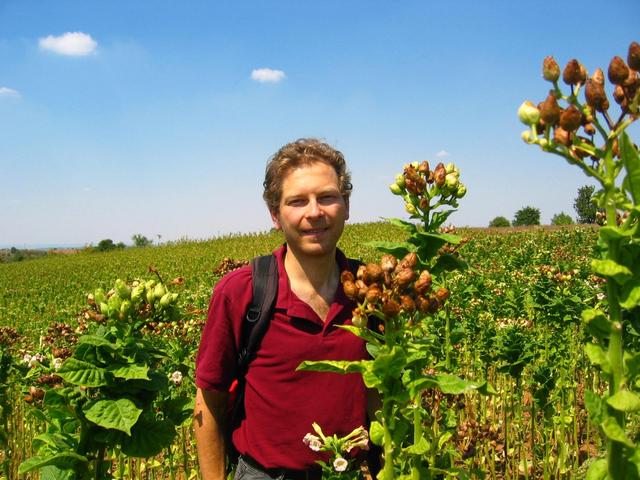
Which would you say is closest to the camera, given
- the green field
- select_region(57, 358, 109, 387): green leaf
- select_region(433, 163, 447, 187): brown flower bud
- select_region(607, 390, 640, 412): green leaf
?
select_region(607, 390, 640, 412): green leaf

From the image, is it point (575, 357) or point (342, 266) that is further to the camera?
point (575, 357)

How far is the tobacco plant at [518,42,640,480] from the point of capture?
41.4 inches

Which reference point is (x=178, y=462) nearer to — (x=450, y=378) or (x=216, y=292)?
(x=216, y=292)

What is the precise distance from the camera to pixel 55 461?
6.63ft

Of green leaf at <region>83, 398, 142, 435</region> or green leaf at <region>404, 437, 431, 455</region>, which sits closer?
green leaf at <region>404, 437, 431, 455</region>

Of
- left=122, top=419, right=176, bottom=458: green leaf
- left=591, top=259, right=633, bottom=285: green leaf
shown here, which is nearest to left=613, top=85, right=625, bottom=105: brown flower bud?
left=591, top=259, right=633, bottom=285: green leaf

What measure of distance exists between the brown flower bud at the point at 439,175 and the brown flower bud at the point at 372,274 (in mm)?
761

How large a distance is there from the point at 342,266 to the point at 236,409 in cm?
91

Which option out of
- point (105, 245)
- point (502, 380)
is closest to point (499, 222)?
point (105, 245)

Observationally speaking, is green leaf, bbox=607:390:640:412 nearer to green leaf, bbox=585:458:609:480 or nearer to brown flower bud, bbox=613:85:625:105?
green leaf, bbox=585:458:609:480

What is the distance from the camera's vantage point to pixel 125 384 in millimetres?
2043

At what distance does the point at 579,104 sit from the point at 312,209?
54.1 inches

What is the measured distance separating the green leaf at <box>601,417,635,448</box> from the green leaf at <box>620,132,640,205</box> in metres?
0.45

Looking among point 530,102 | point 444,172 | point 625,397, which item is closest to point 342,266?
point 444,172
